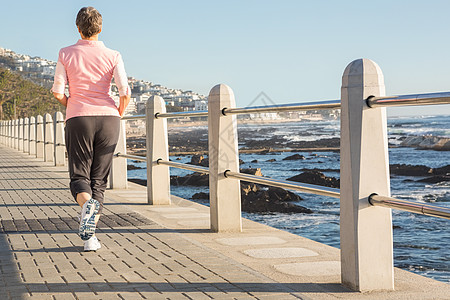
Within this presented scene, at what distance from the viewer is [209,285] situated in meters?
3.71

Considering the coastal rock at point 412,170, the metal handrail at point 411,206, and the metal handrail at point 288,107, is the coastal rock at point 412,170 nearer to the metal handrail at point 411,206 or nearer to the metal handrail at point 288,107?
the metal handrail at point 288,107

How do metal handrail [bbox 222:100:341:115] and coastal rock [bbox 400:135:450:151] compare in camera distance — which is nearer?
metal handrail [bbox 222:100:341:115]

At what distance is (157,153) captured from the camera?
7965mm

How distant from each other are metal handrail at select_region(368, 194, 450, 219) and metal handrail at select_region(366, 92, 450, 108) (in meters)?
0.51

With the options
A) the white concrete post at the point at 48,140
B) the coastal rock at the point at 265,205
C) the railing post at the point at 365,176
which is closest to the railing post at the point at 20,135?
the white concrete post at the point at 48,140

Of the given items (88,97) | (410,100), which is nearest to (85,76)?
(88,97)

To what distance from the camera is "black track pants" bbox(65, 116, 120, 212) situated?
193 inches

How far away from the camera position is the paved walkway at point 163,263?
3.57 metres

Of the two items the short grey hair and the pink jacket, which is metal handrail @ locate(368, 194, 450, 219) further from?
the short grey hair

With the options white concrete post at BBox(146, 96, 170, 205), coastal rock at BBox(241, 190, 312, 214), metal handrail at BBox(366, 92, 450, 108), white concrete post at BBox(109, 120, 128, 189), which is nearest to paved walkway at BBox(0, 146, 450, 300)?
white concrete post at BBox(146, 96, 170, 205)

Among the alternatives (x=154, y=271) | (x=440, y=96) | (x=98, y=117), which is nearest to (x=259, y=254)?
(x=154, y=271)

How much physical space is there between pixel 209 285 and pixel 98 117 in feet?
6.08

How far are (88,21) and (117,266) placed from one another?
1.96 m

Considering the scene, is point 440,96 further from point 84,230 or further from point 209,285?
point 84,230
